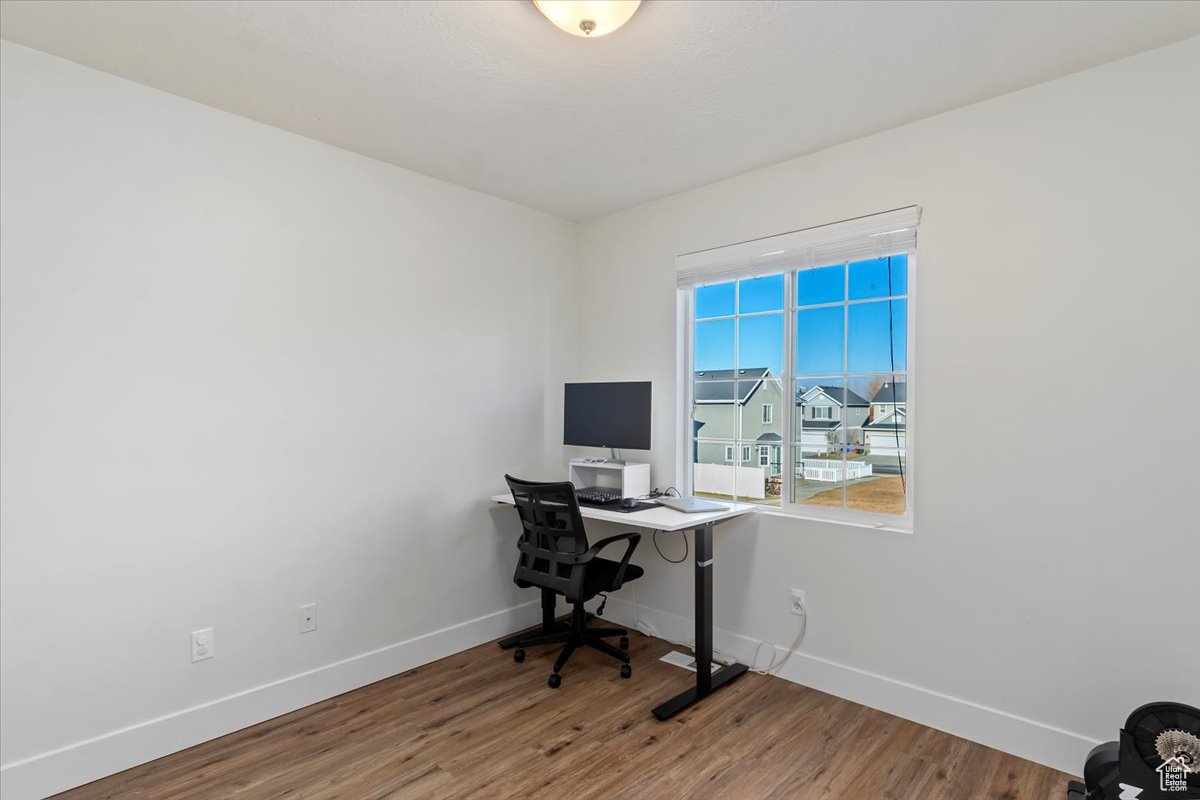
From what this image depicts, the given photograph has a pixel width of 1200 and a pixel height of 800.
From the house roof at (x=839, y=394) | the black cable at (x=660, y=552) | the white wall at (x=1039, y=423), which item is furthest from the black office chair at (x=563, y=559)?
the house roof at (x=839, y=394)

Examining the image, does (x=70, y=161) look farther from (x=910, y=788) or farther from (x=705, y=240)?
(x=910, y=788)

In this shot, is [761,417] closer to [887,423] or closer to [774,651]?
[887,423]

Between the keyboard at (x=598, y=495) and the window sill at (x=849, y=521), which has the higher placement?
the keyboard at (x=598, y=495)

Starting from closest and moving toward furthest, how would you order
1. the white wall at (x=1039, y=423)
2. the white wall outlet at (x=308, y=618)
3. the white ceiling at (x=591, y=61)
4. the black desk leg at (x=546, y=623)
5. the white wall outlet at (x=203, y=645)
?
the white ceiling at (x=591, y=61) → the white wall at (x=1039, y=423) → the white wall outlet at (x=203, y=645) → the white wall outlet at (x=308, y=618) → the black desk leg at (x=546, y=623)

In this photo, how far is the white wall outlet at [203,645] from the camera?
2.45 meters

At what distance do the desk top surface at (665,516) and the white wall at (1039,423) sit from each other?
1.10 ft

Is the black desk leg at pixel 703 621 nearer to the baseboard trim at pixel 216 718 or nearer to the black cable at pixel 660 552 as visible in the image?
the black cable at pixel 660 552

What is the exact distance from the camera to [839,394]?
299 centimetres

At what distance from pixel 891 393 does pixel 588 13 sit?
206 centimetres

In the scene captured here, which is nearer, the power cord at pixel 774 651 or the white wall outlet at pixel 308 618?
the white wall outlet at pixel 308 618

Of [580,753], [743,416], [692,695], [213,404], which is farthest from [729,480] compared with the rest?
[213,404]

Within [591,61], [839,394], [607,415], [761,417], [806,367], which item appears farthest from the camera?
[607,415]

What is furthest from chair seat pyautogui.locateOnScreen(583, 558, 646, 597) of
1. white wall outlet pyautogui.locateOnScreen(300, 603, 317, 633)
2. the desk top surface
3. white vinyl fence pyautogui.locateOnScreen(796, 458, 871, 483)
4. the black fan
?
the black fan

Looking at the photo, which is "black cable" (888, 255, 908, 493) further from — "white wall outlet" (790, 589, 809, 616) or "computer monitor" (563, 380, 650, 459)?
"computer monitor" (563, 380, 650, 459)
